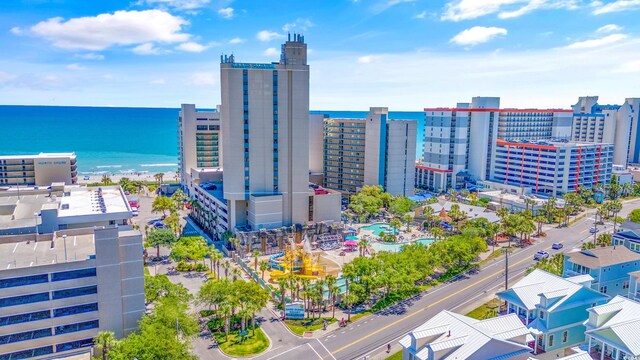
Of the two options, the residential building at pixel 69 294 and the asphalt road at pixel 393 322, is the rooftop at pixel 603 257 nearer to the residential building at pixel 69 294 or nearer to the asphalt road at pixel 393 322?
the asphalt road at pixel 393 322

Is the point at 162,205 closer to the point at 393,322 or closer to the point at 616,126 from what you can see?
the point at 393,322

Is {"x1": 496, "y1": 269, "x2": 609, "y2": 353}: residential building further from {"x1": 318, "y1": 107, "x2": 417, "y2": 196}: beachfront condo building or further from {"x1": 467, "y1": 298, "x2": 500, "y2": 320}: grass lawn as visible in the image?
{"x1": 318, "y1": 107, "x2": 417, "y2": 196}: beachfront condo building

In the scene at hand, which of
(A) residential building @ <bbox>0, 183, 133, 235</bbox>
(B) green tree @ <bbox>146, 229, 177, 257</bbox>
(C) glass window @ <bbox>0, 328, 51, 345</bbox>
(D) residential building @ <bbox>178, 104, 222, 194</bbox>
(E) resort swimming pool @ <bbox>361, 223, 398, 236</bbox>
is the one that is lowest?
(E) resort swimming pool @ <bbox>361, 223, 398, 236</bbox>

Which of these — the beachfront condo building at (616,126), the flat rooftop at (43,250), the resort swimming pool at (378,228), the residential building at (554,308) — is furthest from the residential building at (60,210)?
the beachfront condo building at (616,126)

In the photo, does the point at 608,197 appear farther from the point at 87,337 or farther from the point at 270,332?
the point at 87,337

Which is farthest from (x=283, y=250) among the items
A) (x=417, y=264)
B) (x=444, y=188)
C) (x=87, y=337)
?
(x=444, y=188)

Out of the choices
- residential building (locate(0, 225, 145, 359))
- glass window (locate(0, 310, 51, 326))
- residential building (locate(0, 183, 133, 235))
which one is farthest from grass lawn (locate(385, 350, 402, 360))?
residential building (locate(0, 183, 133, 235))
